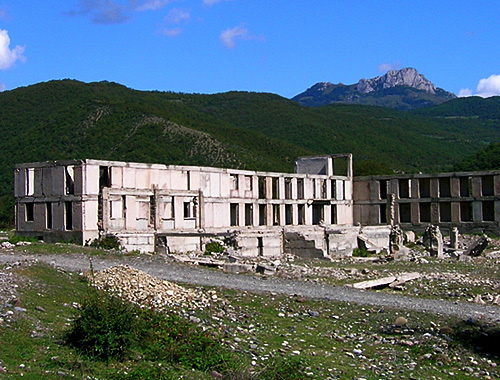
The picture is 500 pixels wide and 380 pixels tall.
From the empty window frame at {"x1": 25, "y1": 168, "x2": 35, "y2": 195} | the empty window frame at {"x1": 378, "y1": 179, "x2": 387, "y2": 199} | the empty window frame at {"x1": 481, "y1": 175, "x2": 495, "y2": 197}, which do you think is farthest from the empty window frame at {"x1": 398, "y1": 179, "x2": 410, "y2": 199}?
the empty window frame at {"x1": 25, "y1": 168, "x2": 35, "y2": 195}

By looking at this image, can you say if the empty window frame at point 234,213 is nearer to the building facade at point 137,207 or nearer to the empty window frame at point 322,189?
the building facade at point 137,207

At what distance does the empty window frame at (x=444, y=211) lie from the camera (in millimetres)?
60344

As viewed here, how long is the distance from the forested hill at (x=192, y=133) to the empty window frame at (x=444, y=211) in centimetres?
1985

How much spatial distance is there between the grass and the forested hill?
50356mm

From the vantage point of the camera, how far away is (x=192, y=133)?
85.1m

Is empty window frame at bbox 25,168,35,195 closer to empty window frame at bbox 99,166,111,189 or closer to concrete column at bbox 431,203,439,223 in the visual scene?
empty window frame at bbox 99,166,111,189

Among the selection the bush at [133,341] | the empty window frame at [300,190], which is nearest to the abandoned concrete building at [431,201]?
the empty window frame at [300,190]

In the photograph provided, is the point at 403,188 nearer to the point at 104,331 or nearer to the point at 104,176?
the point at 104,176

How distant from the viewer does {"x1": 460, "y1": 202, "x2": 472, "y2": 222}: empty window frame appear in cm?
5841

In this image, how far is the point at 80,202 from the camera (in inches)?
1375

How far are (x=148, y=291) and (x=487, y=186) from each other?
47.2 metres

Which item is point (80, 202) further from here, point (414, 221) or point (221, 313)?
point (414, 221)

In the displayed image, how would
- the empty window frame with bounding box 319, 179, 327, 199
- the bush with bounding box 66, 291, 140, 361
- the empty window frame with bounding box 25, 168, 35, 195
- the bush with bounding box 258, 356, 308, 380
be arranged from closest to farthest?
the bush with bounding box 258, 356, 308, 380
the bush with bounding box 66, 291, 140, 361
the empty window frame with bounding box 25, 168, 35, 195
the empty window frame with bounding box 319, 179, 327, 199

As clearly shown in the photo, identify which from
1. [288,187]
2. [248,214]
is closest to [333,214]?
[288,187]
